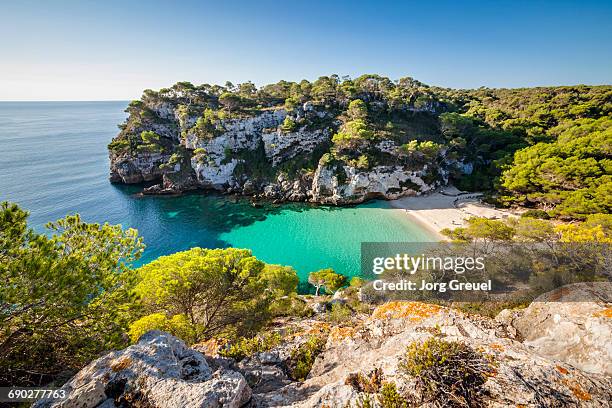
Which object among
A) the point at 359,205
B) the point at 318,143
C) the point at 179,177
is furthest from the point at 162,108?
the point at 359,205

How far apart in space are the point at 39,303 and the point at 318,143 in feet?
121

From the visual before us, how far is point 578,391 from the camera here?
304 cm

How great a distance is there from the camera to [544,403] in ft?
9.46

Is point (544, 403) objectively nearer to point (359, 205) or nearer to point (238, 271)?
point (238, 271)

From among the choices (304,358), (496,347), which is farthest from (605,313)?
(304,358)

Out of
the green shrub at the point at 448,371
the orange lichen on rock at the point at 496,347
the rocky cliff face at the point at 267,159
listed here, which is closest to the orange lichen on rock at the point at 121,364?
Result: the green shrub at the point at 448,371

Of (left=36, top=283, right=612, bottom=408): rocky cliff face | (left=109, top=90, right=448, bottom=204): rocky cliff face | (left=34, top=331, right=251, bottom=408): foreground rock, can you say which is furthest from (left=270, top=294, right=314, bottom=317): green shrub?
(left=109, top=90, right=448, bottom=204): rocky cliff face

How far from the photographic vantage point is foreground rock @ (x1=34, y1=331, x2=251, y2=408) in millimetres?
3328

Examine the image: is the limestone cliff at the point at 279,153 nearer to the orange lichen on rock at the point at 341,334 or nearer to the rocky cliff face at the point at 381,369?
the orange lichen on rock at the point at 341,334

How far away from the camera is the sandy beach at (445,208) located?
1067 inches

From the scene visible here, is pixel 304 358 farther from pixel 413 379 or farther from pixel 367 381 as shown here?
pixel 413 379

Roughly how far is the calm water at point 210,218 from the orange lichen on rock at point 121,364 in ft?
59.8

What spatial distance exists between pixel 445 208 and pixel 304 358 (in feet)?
99.9

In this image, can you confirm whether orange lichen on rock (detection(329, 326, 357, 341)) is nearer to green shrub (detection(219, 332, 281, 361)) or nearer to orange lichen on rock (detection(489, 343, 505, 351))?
green shrub (detection(219, 332, 281, 361))
